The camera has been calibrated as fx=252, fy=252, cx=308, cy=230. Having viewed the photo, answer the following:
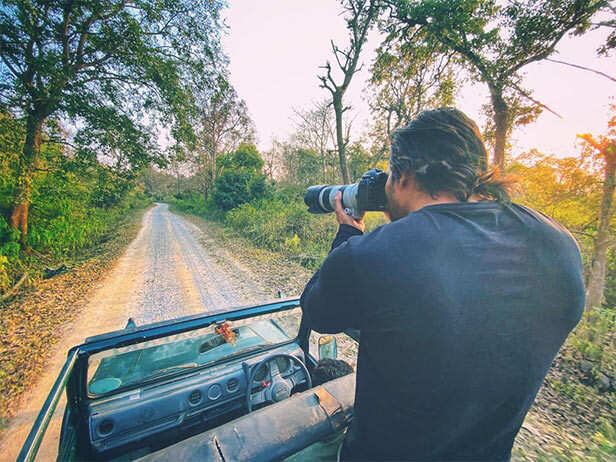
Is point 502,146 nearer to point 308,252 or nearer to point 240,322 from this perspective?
point 308,252

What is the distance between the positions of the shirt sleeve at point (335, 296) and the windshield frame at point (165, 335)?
1.08 meters

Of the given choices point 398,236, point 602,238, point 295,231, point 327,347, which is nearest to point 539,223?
point 398,236

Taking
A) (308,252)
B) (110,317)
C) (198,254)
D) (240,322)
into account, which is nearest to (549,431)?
(240,322)

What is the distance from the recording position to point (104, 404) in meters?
1.47

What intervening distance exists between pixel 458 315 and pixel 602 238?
24.0ft

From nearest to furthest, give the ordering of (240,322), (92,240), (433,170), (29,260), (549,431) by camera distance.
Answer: (433,170)
(240,322)
(549,431)
(29,260)
(92,240)

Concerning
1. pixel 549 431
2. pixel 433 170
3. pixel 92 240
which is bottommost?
pixel 549 431

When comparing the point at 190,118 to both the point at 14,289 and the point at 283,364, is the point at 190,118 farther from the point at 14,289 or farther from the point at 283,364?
Answer: the point at 283,364

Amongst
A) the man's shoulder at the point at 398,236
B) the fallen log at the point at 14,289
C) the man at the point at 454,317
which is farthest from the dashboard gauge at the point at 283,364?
the fallen log at the point at 14,289

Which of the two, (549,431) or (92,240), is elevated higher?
(92,240)

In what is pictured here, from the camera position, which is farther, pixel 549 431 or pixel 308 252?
pixel 308 252

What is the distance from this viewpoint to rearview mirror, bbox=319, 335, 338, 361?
2157mm

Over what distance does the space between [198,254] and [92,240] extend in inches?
191

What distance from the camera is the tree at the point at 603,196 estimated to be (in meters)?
5.10
